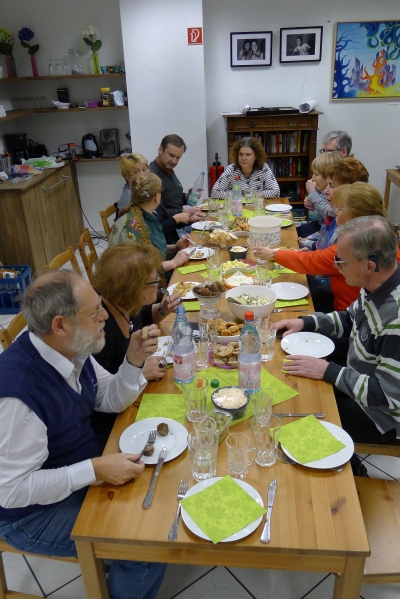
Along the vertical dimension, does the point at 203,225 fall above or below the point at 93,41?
below

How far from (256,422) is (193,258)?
5.26 feet

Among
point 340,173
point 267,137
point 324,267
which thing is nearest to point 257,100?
point 267,137

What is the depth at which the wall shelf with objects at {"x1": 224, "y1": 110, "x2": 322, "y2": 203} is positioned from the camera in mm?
5180

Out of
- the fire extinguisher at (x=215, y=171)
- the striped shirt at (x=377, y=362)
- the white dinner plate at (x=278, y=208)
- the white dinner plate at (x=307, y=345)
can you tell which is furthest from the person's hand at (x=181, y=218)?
the striped shirt at (x=377, y=362)

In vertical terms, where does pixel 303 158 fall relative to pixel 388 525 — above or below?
above

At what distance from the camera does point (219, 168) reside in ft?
17.7

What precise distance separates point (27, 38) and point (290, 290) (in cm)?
451

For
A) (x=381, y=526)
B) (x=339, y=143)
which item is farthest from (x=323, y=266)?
(x=339, y=143)

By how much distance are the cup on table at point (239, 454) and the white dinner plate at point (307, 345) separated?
559 mm

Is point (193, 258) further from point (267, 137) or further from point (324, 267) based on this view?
point (267, 137)

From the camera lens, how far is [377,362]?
1745mm

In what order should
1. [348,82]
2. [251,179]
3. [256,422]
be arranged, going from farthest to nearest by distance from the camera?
[348,82] < [251,179] < [256,422]

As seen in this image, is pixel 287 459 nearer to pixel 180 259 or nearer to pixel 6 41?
pixel 180 259

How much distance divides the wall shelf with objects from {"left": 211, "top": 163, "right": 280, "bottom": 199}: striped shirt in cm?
→ 104
